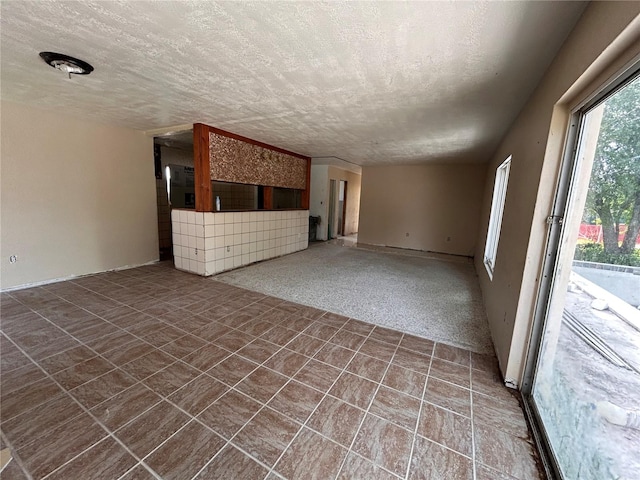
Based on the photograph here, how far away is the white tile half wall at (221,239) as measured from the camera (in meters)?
3.83

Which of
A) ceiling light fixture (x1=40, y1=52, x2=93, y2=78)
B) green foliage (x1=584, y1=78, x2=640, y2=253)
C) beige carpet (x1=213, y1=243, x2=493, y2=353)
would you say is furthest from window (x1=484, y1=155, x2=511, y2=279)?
ceiling light fixture (x1=40, y1=52, x2=93, y2=78)

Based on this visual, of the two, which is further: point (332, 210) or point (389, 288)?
point (332, 210)

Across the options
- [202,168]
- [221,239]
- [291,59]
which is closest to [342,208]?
[221,239]

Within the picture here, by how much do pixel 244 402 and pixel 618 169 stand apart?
7.26 ft

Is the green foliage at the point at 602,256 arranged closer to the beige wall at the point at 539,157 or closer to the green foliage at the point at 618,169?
the green foliage at the point at 618,169

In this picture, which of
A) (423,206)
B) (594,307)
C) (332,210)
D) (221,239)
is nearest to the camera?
(594,307)

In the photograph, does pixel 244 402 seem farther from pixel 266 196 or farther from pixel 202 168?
pixel 266 196

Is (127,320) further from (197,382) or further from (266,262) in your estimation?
(266,262)

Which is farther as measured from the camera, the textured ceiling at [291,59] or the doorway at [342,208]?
the doorway at [342,208]

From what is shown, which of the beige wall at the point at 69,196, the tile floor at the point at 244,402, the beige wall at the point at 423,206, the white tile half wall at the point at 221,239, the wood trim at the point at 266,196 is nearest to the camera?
the tile floor at the point at 244,402

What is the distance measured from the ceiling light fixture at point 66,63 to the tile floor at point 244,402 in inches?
85.3

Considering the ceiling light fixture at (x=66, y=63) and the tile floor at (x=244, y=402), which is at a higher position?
the ceiling light fixture at (x=66, y=63)

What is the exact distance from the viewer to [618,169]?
1.08m

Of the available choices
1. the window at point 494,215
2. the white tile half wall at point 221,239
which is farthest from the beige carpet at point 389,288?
the window at point 494,215
